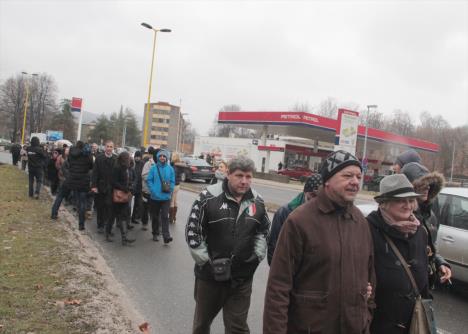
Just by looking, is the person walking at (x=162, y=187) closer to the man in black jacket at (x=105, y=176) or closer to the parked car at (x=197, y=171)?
the man in black jacket at (x=105, y=176)

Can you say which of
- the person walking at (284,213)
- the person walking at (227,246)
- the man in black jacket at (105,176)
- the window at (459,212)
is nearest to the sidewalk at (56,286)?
the man in black jacket at (105,176)

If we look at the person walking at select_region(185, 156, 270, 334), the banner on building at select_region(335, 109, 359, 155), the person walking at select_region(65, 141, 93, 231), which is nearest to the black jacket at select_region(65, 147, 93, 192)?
the person walking at select_region(65, 141, 93, 231)

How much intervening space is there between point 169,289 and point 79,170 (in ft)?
15.5

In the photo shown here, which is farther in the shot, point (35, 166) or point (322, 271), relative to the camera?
point (35, 166)

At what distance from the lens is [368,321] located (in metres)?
2.59

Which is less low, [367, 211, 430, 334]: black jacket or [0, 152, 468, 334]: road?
[367, 211, 430, 334]: black jacket

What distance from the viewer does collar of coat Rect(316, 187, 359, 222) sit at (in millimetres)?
2452

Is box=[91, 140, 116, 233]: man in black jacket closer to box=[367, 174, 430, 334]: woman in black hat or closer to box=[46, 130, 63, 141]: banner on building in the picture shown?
box=[367, 174, 430, 334]: woman in black hat

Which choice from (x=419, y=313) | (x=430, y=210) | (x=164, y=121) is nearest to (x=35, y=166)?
(x=430, y=210)

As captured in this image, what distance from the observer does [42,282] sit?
17.3ft

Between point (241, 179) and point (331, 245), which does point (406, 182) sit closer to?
point (331, 245)

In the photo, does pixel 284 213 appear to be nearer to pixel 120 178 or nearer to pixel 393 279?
pixel 393 279

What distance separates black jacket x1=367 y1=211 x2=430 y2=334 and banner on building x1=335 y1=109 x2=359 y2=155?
2217cm

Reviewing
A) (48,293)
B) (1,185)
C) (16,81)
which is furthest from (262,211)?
(16,81)
